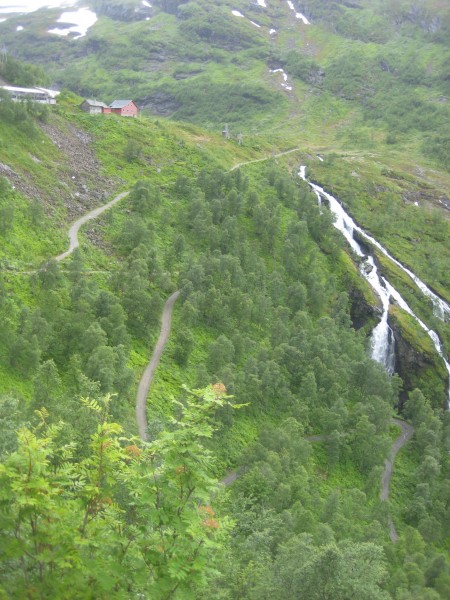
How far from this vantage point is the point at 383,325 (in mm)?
90062

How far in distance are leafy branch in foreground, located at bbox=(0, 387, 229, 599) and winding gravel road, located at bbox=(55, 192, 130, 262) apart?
55.6 meters

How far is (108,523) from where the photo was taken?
11.0 meters

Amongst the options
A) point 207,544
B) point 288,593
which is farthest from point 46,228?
point 207,544

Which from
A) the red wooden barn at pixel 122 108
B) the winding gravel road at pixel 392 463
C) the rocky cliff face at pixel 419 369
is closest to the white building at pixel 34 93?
the red wooden barn at pixel 122 108

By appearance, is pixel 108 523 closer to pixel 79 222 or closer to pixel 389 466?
pixel 389 466

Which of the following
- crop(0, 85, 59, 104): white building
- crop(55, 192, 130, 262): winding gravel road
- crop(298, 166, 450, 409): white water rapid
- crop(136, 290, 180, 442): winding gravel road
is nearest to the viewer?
crop(136, 290, 180, 442): winding gravel road

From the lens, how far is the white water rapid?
8881 centimetres

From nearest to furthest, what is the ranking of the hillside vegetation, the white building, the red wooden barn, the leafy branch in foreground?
the leafy branch in foreground, the hillside vegetation, the white building, the red wooden barn

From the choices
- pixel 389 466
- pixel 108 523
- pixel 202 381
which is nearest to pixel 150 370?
pixel 202 381

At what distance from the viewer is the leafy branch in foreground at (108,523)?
31.4 feet

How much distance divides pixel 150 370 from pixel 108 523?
47.4m

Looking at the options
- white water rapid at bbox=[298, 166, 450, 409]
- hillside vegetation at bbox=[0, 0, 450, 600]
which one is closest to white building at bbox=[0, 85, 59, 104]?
hillside vegetation at bbox=[0, 0, 450, 600]

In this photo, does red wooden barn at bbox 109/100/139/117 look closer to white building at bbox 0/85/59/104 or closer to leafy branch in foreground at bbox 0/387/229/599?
white building at bbox 0/85/59/104

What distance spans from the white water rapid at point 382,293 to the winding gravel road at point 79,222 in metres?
47.3
